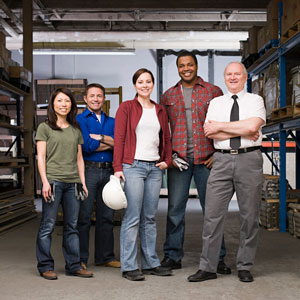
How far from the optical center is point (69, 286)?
394cm

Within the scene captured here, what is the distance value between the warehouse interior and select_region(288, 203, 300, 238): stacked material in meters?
0.02

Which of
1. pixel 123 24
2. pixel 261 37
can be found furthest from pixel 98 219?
pixel 123 24

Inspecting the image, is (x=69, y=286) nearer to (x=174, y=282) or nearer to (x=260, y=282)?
(x=174, y=282)

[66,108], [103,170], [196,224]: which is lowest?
[196,224]

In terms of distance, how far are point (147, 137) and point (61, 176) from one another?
841mm

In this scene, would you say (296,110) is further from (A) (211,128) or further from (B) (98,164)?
(B) (98,164)

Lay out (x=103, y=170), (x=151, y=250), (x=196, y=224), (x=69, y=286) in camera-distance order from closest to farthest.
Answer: (x=69, y=286)
(x=151, y=250)
(x=103, y=170)
(x=196, y=224)

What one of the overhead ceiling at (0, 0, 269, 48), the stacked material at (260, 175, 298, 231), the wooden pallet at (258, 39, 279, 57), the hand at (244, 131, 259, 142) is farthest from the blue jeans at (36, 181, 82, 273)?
the overhead ceiling at (0, 0, 269, 48)

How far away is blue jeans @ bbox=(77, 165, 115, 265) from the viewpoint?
4.43 meters

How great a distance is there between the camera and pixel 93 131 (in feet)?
14.9

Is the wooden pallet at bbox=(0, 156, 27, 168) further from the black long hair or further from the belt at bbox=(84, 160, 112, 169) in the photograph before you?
the black long hair

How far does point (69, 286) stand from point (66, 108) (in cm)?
158

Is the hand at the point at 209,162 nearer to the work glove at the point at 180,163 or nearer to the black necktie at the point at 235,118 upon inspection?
the work glove at the point at 180,163

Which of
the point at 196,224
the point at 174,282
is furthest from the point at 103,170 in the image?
the point at 196,224
